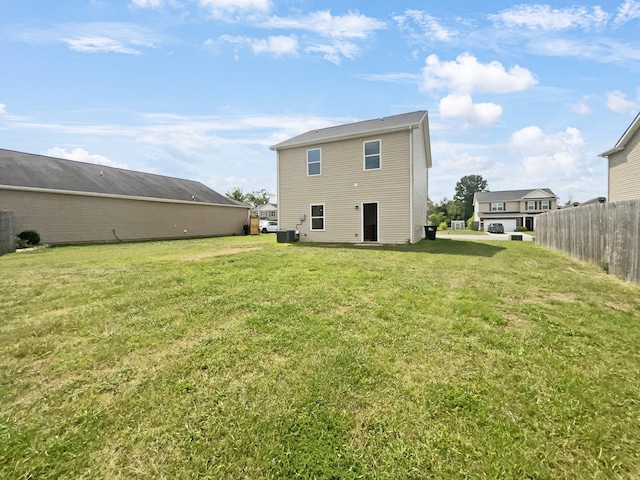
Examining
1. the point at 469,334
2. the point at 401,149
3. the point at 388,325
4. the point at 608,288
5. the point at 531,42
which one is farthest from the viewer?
the point at 401,149

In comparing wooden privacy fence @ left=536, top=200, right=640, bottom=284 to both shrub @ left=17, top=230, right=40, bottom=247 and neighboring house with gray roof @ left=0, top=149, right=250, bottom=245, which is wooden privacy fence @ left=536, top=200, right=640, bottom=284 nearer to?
shrub @ left=17, top=230, right=40, bottom=247

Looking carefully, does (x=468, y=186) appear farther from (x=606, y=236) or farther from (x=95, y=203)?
(x=95, y=203)

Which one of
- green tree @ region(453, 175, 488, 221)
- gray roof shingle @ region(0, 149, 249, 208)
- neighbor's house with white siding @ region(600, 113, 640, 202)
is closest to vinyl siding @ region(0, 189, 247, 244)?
gray roof shingle @ region(0, 149, 249, 208)

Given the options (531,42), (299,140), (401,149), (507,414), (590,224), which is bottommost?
(507,414)

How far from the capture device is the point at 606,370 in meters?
2.75

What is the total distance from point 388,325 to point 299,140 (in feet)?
44.1

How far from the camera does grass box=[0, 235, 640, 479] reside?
72.5 inches

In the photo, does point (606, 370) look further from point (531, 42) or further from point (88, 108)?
point (88, 108)

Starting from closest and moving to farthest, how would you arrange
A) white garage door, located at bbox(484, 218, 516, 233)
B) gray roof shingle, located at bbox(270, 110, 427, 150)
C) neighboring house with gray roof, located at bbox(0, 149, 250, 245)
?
gray roof shingle, located at bbox(270, 110, 427, 150)
neighboring house with gray roof, located at bbox(0, 149, 250, 245)
white garage door, located at bbox(484, 218, 516, 233)

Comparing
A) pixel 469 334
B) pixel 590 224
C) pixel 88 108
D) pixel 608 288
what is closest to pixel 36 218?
pixel 88 108

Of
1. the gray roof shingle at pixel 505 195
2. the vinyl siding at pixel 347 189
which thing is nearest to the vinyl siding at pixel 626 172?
the vinyl siding at pixel 347 189

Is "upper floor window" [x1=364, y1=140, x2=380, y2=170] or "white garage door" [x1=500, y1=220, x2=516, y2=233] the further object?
"white garage door" [x1=500, y1=220, x2=516, y2=233]

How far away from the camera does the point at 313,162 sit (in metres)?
14.9

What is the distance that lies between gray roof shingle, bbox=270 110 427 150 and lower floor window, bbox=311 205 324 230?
3305 millimetres
